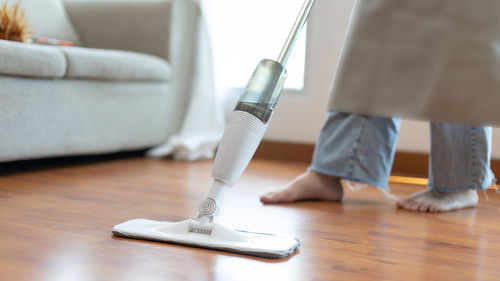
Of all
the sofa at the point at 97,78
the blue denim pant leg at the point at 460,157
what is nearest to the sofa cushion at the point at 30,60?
the sofa at the point at 97,78

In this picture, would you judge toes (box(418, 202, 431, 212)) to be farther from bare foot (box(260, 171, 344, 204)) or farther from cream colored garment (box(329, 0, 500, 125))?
cream colored garment (box(329, 0, 500, 125))

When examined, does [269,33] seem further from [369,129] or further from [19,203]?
[19,203]

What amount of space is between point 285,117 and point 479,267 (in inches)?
64.7

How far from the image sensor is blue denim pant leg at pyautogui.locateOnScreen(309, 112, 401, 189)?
1.32m

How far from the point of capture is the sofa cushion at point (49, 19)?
7.39 ft

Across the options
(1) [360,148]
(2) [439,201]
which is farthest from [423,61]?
(2) [439,201]

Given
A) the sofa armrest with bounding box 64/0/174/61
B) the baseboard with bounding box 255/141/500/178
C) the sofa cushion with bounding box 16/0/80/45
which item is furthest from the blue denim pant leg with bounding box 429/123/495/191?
the sofa cushion with bounding box 16/0/80/45

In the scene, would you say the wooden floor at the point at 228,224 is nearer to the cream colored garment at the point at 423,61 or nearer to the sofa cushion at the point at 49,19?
the cream colored garment at the point at 423,61

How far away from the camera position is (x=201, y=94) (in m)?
2.48

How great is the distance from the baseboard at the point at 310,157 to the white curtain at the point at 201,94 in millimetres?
244

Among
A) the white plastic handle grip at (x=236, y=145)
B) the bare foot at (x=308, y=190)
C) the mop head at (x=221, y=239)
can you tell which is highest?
the white plastic handle grip at (x=236, y=145)

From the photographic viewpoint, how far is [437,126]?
4.40 feet

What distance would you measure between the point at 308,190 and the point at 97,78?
97cm

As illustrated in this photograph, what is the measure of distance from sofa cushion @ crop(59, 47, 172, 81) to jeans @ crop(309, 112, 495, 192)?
3.08 ft
